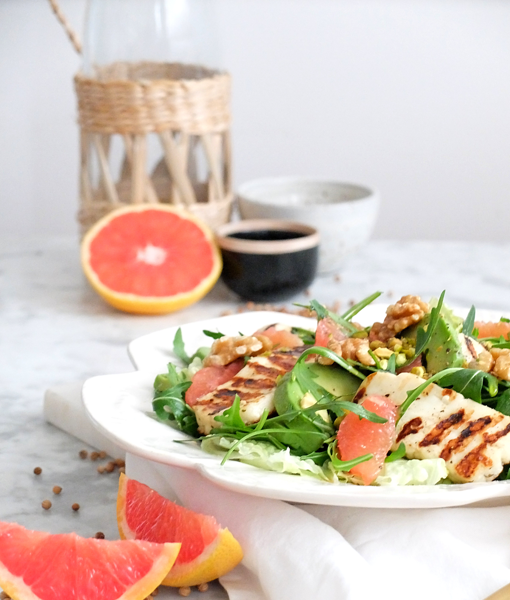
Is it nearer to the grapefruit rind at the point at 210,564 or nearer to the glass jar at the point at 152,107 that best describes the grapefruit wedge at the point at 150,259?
the glass jar at the point at 152,107

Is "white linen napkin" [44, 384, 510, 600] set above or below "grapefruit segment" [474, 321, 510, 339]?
below

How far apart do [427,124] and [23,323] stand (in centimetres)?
240

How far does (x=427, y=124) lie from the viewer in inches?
156

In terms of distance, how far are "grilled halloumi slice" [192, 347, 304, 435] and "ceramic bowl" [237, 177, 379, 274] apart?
121 cm

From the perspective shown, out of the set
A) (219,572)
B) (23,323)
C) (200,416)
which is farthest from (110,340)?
(219,572)

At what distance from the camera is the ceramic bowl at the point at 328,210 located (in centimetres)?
256

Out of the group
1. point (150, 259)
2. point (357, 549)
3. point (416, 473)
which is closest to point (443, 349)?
point (416, 473)

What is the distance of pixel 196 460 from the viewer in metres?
1.11

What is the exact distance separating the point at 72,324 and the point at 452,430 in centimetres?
142

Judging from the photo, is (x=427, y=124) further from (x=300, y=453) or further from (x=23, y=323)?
(x=300, y=453)

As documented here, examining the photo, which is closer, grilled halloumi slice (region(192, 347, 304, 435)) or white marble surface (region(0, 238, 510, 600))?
grilled halloumi slice (region(192, 347, 304, 435))

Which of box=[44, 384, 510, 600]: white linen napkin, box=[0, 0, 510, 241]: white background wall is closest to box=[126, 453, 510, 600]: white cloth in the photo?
box=[44, 384, 510, 600]: white linen napkin

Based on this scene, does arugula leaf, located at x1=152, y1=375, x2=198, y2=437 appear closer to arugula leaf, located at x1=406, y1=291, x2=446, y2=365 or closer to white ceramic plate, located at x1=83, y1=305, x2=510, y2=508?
white ceramic plate, located at x1=83, y1=305, x2=510, y2=508

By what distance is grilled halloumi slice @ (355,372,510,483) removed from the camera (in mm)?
1112
